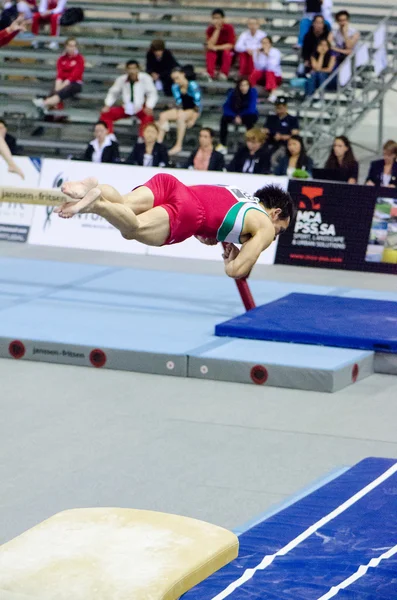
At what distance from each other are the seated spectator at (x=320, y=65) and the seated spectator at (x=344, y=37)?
7.0 inches

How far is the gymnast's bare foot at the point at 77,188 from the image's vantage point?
5.26 meters

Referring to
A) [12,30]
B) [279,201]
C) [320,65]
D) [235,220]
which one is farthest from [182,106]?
[235,220]

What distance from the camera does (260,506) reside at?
208 inches

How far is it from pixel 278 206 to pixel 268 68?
8.59 metres

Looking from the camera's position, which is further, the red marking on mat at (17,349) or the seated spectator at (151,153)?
the seated spectator at (151,153)

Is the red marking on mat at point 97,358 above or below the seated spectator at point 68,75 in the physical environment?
below

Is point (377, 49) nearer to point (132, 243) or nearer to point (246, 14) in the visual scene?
point (246, 14)

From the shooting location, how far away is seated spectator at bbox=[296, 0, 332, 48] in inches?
588

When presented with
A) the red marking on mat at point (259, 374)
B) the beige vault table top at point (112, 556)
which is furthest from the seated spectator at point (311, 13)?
the beige vault table top at point (112, 556)

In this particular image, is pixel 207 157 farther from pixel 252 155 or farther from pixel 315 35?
pixel 315 35

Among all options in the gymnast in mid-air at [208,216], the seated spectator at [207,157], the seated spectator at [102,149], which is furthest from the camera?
the seated spectator at [102,149]

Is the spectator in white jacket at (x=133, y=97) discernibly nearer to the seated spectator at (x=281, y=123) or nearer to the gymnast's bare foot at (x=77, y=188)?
the seated spectator at (x=281, y=123)

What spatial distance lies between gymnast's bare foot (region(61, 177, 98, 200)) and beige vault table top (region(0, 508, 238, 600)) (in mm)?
1657

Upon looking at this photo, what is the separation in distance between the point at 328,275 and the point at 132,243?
232cm
